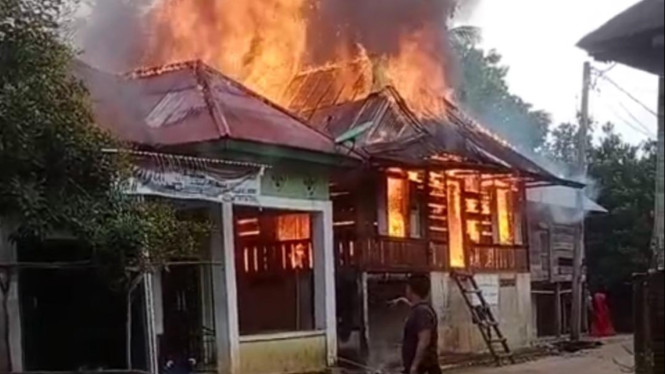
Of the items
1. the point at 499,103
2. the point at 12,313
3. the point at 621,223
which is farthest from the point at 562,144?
the point at 12,313

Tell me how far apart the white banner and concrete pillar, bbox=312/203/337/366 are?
87.0 inches

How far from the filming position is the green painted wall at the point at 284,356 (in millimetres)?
17125

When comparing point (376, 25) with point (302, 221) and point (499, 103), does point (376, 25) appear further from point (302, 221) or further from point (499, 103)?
point (499, 103)

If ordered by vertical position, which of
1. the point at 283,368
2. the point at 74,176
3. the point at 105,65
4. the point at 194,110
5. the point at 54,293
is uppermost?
the point at 105,65

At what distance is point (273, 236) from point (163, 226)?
24.2 ft

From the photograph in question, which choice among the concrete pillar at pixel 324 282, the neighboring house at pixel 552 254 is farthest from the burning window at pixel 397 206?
the neighboring house at pixel 552 254

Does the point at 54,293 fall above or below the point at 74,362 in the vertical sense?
above

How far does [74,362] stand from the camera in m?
15.8

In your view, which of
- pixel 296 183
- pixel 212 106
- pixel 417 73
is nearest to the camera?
pixel 212 106

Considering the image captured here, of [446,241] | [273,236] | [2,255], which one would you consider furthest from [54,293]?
[446,241]

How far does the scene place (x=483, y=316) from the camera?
22.6 m

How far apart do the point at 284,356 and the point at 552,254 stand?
15001mm

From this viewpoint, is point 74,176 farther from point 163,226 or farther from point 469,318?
point 469,318

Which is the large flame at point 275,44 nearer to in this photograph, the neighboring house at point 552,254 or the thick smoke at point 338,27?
the thick smoke at point 338,27
